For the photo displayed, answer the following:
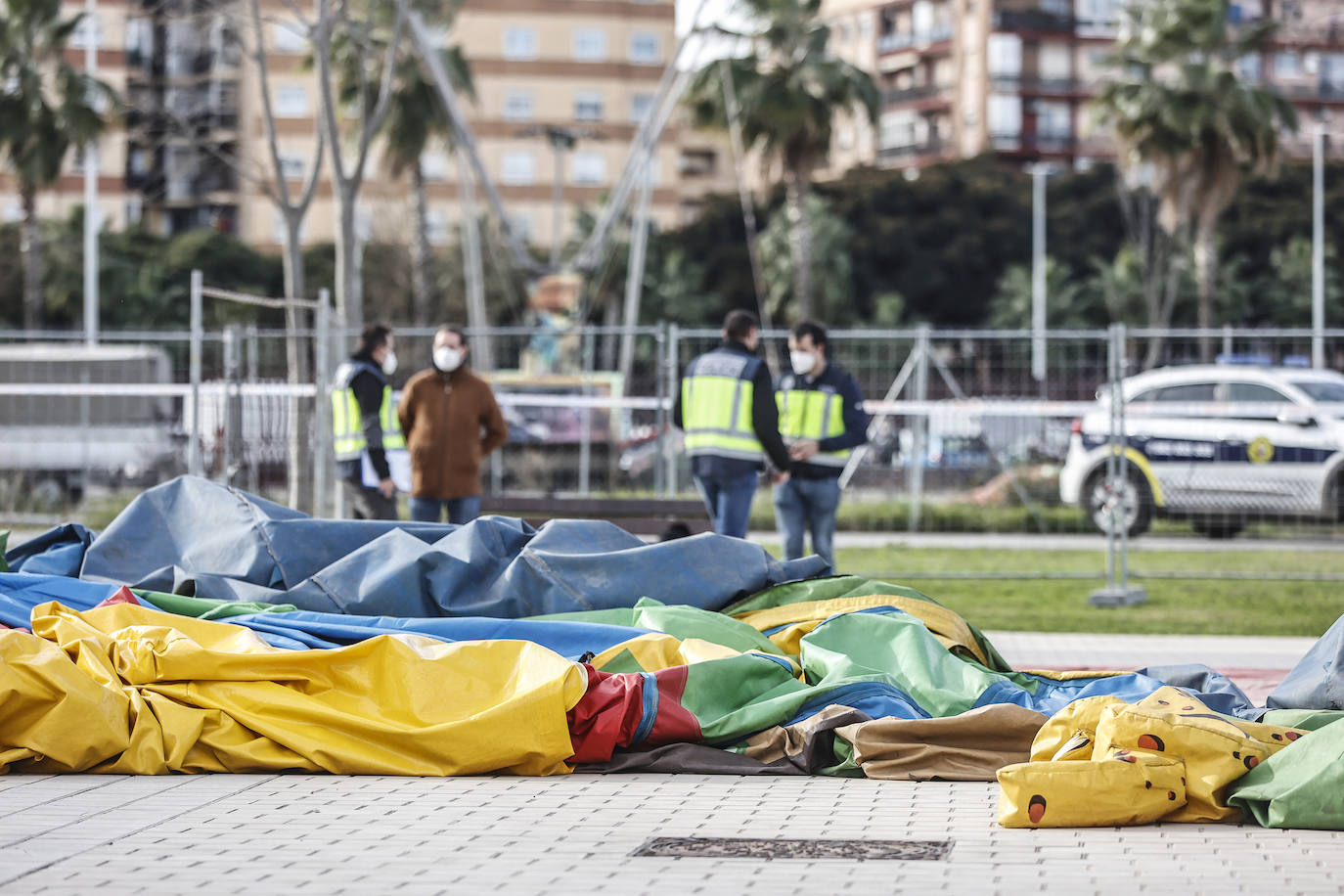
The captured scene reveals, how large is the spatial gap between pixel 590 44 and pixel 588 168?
5.40 metres

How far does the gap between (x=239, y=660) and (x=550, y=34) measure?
236 ft

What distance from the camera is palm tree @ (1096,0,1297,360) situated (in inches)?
1527

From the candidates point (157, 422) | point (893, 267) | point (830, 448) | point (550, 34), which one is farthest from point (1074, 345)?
point (550, 34)

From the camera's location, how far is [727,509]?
1136cm

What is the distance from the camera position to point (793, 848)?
16.9ft

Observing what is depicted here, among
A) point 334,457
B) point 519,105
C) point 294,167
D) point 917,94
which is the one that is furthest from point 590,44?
point 334,457

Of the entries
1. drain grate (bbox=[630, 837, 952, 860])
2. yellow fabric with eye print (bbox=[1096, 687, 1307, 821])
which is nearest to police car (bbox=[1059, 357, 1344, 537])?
yellow fabric with eye print (bbox=[1096, 687, 1307, 821])

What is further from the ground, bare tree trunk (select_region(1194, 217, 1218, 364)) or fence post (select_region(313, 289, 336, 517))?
bare tree trunk (select_region(1194, 217, 1218, 364))

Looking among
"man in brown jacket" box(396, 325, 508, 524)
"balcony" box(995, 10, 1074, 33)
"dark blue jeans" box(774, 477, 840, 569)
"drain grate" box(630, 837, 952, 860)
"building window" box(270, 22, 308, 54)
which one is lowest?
"drain grate" box(630, 837, 952, 860)

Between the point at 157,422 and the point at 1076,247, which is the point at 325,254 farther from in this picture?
the point at 157,422

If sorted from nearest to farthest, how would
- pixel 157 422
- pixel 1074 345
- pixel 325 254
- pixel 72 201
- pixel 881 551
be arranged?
pixel 881 551, pixel 1074 345, pixel 157 422, pixel 325 254, pixel 72 201

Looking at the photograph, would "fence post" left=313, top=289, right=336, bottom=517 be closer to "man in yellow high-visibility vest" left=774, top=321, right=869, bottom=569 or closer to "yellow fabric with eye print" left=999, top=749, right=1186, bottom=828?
"man in yellow high-visibility vest" left=774, top=321, right=869, bottom=569

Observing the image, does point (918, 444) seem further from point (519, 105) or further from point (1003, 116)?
point (1003, 116)

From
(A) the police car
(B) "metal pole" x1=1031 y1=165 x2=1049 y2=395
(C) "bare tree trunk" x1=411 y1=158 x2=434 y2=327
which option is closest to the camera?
(A) the police car
